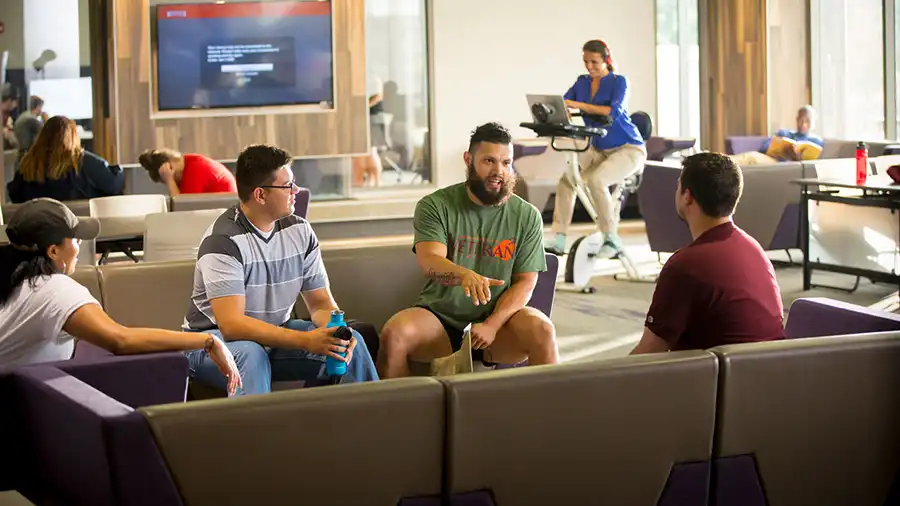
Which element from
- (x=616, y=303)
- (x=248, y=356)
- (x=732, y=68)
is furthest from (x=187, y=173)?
(x=732, y=68)

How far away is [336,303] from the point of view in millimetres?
4523

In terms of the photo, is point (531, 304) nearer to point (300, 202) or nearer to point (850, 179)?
point (300, 202)

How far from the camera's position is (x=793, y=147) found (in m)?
10.3

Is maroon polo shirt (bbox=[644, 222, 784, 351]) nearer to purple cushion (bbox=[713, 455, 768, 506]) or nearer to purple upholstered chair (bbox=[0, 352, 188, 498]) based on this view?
purple cushion (bbox=[713, 455, 768, 506])

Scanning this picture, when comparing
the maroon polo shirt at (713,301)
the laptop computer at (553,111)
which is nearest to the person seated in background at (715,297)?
the maroon polo shirt at (713,301)

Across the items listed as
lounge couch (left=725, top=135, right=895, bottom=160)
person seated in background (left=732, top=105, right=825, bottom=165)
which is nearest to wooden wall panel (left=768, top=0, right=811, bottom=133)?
lounge couch (left=725, top=135, right=895, bottom=160)

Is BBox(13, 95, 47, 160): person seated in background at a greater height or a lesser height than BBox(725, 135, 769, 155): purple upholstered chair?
greater

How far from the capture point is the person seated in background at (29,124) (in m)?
10.4

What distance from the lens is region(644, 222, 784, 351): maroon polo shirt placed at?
3.35 m

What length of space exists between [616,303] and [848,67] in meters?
5.30

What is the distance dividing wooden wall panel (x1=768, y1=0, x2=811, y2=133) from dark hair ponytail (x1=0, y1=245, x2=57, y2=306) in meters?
9.70

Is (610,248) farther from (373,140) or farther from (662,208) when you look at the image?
(373,140)

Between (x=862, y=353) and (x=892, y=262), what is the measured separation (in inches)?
181

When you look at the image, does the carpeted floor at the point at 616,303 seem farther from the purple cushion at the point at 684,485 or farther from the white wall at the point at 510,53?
the white wall at the point at 510,53
